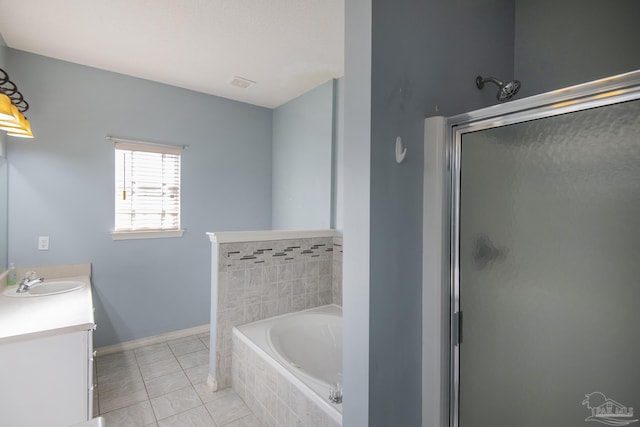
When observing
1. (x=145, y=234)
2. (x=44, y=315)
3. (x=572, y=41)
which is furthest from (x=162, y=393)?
(x=572, y=41)

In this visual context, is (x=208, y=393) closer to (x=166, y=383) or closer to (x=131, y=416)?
(x=166, y=383)

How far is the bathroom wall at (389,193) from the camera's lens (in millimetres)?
1028

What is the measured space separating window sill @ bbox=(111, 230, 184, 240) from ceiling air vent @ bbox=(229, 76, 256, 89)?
1.63 meters

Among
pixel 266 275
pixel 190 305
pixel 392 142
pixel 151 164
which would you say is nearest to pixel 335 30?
pixel 392 142

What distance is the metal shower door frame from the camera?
85cm

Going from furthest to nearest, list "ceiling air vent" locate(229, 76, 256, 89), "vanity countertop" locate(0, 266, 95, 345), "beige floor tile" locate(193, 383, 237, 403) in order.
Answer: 1. "ceiling air vent" locate(229, 76, 256, 89)
2. "beige floor tile" locate(193, 383, 237, 403)
3. "vanity countertop" locate(0, 266, 95, 345)

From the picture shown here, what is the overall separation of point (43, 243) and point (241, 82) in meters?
2.25

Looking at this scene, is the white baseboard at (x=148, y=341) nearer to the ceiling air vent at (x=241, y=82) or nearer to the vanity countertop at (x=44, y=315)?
the vanity countertop at (x=44, y=315)

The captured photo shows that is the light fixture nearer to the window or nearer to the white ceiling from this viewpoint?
the white ceiling

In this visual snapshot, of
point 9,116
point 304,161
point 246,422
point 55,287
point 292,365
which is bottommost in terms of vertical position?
point 246,422

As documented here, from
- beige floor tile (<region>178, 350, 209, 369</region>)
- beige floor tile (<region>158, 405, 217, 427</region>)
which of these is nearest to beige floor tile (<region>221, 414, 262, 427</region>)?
beige floor tile (<region>158, 405, 217, 427</region>)

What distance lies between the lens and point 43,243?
98.3 inches

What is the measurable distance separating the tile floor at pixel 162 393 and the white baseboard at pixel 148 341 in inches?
2.2

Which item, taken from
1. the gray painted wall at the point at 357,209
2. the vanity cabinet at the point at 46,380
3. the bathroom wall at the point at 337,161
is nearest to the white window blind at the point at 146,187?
the vanity cabinet at the point at 46,380
